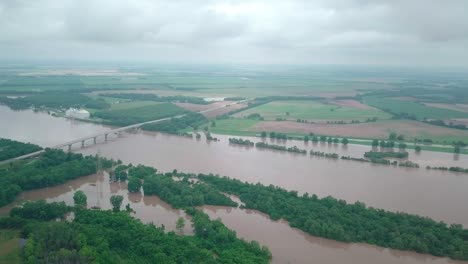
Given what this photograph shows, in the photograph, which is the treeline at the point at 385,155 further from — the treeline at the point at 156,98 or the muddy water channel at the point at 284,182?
the treeline at the point at 156,98

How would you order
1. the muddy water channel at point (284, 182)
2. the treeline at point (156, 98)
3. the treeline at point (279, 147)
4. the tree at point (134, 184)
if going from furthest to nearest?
the treeline at point (156, 98) → the treeline at point (279, 147) → the tree at point (134, 184) → the muddy water channel at point (284, 182)

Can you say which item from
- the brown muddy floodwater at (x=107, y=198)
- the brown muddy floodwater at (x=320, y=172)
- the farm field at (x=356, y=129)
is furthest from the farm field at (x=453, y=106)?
the brown muddy floodwater at (x=107, y=198)

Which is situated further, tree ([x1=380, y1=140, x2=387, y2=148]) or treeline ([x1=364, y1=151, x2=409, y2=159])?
tree ([x1=380, y1=140, x2=387, y2=148])

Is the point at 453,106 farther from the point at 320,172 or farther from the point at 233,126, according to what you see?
the point at 320,172

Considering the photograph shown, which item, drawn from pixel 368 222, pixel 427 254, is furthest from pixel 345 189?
pixel 427 254

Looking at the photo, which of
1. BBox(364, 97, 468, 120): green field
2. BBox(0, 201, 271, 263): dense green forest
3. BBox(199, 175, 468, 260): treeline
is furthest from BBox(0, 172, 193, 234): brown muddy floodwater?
BBox(364, 97, 468, 120): green field

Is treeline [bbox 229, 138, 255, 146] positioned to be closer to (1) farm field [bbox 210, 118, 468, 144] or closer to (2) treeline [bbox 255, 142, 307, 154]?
(2) treeline [bbox 255, 142, 307, 154]
